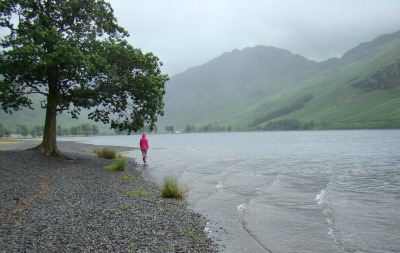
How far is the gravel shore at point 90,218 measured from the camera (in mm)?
10602

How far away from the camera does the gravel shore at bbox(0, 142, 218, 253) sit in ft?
34.8

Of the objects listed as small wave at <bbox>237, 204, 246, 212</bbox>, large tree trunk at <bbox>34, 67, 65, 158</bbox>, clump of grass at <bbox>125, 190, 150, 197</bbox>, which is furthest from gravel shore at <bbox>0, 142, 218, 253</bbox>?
large tree trunk at <bbox>34, 67, 65, 158</bbox>

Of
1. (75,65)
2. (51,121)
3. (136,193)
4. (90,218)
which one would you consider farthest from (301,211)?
(51,121)

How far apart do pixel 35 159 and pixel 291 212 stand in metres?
24.9

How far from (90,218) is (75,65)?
19884 mm

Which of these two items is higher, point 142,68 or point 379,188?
point 142,68

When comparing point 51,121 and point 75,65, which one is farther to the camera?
point 51,121

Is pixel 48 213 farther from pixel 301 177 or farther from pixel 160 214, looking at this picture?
pixel 301 177

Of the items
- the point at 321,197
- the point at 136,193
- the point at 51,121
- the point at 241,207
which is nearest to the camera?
the point at 241,207

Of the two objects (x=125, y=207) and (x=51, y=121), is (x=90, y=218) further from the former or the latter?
(x=51, y=121)

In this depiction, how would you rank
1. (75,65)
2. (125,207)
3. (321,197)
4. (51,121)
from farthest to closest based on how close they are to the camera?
(51,121), (75,65), (321,197), (125,207)

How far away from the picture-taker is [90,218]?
13.7 m

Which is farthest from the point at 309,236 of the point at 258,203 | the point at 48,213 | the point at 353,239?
the point at 48,213

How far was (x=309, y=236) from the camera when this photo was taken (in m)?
13.8
